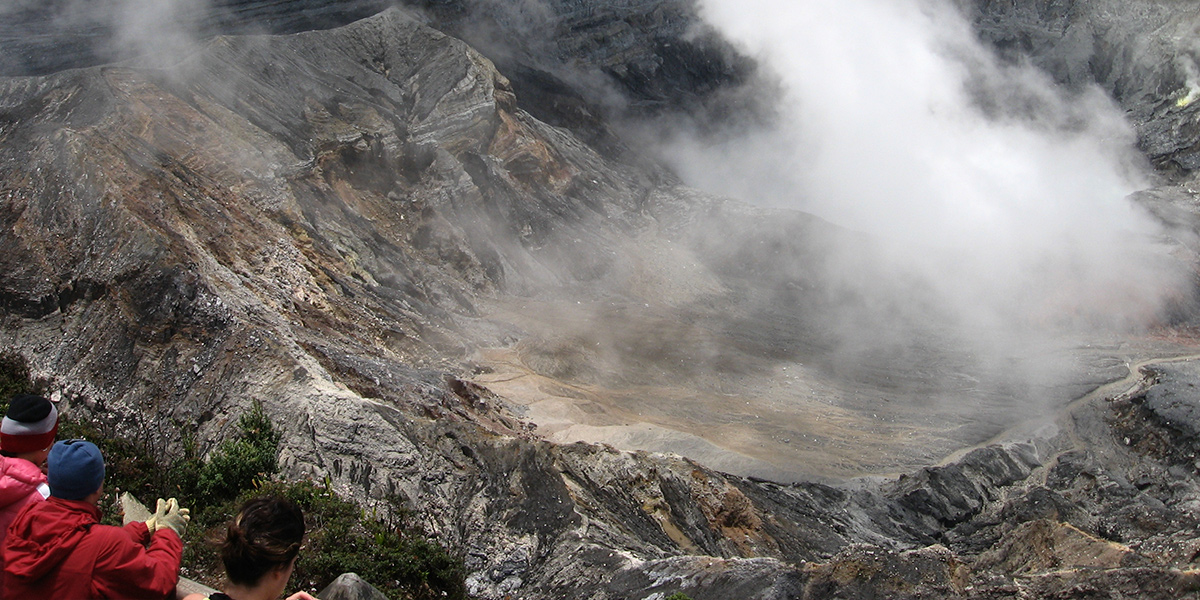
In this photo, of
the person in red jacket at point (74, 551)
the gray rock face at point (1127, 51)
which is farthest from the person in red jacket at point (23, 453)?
the gray rock face at point (1127, 51)

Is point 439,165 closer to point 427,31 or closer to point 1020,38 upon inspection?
point 427,31

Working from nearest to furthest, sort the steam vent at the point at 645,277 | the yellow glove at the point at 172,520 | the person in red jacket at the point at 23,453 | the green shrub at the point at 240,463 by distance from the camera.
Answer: the person in red jacket at the point at 23,453
the yellow glove at the point at 172,520
the green shrub at the point at 240,463
the steam vent at the point at 645,277

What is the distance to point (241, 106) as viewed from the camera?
24156 millimetres

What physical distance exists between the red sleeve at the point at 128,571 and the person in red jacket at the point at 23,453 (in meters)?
0.64

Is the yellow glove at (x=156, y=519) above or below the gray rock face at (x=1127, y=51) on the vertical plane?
below

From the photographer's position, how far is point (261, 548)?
Result: 11.8ft

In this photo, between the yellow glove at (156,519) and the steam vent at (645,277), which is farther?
the steam vent at (645,277)

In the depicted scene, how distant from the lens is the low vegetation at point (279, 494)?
25.0 feet

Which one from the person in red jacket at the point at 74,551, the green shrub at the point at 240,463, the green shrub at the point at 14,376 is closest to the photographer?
the person in red jacket at the point at 74,551

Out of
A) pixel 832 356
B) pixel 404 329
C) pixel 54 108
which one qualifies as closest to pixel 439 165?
pixel 404 329

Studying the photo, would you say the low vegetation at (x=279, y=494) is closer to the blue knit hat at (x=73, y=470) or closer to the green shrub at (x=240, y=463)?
the green shrub at (x=240, y=463)

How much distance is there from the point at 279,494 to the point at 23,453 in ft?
14.0

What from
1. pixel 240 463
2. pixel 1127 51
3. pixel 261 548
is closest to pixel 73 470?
pixel 261 548

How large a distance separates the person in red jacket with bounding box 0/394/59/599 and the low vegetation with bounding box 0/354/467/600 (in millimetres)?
3157
